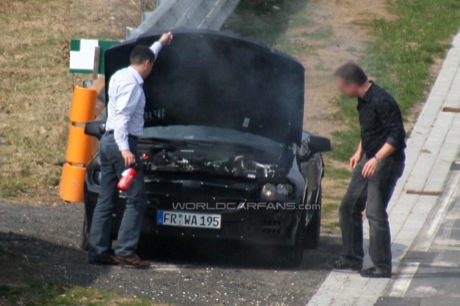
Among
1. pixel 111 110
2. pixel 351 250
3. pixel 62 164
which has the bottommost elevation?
pixel 62 164

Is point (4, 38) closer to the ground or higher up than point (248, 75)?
closer to the ground

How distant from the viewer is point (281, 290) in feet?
30.0

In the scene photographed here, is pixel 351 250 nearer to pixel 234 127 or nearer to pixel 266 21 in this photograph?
pixel 234 127

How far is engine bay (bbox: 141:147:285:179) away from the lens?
32.0ft

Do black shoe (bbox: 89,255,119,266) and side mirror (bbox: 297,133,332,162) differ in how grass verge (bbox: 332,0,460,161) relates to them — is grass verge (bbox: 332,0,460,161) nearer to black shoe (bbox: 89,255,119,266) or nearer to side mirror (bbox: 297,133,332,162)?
side mirror (bbox: 297,133,332,162)

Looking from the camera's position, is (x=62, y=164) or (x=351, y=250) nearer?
(x=351, y=250)

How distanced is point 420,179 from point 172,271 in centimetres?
519

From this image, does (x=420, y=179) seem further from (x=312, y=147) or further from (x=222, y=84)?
(x=222, y=84)

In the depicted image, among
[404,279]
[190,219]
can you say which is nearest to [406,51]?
[404,279]

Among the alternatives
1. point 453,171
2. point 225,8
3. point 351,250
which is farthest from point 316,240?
point 225,8

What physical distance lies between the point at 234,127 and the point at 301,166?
0.79 metres

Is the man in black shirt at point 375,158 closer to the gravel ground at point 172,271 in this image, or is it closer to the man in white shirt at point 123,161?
the gravel ground at point 172,271

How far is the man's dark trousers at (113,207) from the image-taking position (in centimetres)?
938

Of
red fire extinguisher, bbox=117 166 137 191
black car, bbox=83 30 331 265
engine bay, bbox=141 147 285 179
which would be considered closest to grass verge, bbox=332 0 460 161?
black car, bbox=83 30 331 265
